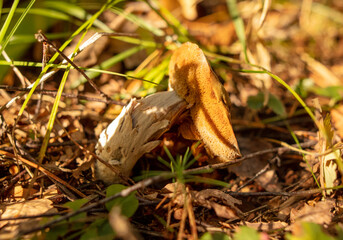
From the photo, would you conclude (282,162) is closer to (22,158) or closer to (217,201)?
(217,201)

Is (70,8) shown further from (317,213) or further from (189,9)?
(317,213)

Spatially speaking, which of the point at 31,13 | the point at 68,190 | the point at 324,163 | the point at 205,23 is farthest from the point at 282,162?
the point at 31,13

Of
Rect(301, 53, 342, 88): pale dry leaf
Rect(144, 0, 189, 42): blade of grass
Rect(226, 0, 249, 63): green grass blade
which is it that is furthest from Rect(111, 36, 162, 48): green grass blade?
Rect(301, 53, 342, 88): pale dry leaf

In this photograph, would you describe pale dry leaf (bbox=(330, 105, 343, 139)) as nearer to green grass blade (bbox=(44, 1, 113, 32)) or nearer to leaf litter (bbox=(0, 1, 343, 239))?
leaf litter (bbox=(0, 1, 343, 239))

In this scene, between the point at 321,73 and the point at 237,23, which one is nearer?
the point at 237,23

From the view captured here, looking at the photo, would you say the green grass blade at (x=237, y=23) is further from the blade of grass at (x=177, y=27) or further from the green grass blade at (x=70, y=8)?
the green grass blade at (x=70, y=8)

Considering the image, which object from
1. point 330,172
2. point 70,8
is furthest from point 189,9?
point 330,172
